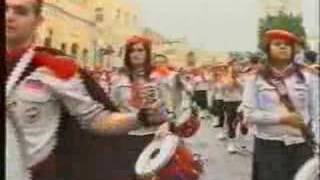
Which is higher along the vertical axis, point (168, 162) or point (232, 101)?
point (232, 101)

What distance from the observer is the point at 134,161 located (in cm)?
298

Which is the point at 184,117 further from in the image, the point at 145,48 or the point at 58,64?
the point at 58,64

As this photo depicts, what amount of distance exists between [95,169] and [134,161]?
0.12m

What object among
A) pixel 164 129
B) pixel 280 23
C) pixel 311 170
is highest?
pixel 280 23

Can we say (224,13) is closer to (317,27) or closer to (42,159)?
(317,27)

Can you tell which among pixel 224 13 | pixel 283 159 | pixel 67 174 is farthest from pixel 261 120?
pixel 67 174

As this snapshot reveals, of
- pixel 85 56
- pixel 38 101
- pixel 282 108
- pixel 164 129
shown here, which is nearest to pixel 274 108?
pixel 282 108

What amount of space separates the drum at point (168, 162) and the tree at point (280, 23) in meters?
0.36

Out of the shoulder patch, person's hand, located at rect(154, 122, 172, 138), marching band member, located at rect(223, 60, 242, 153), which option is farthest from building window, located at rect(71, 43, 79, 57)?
marching band member, located at rect(223, 60, 242, 153)

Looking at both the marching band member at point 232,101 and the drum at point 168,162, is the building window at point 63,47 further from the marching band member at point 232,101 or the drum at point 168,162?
the marching band member at point 232,101

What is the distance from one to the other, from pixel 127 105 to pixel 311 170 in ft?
1.77

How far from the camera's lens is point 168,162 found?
298 centimetres

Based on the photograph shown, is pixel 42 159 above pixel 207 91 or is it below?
below

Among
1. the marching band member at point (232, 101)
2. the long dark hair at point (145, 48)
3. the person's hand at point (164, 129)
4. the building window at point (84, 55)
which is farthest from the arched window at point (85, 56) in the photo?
the marching band member at point (232, 101)
